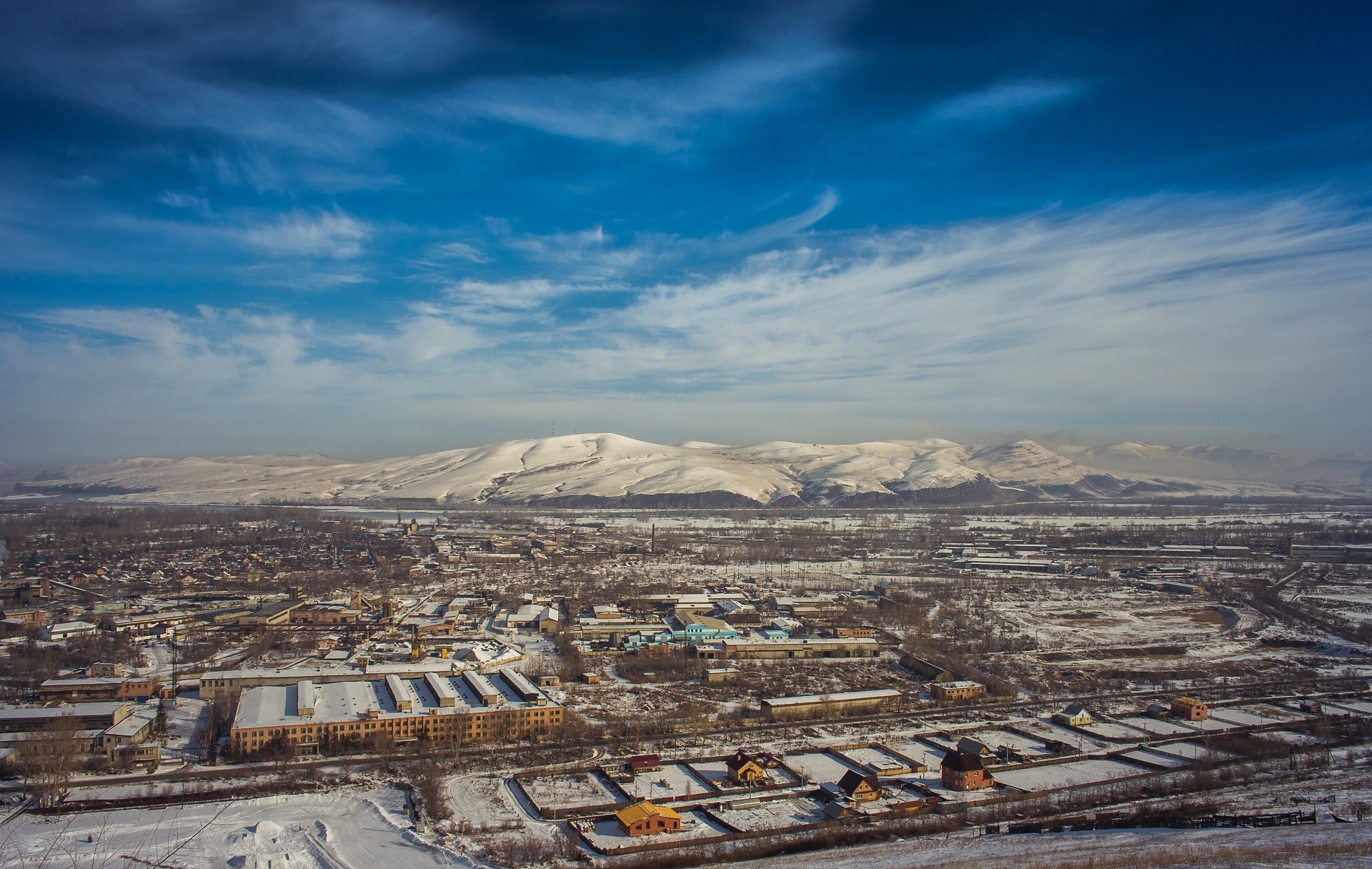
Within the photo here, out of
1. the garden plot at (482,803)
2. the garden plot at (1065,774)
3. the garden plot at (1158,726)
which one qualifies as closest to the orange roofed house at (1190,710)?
the garden plot at (1158,726)

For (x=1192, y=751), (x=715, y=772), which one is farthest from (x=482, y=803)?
(x=1192, y=751)

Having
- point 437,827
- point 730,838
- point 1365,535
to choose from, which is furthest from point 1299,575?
point 437,827

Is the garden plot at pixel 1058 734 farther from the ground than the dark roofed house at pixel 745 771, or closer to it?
closer to it

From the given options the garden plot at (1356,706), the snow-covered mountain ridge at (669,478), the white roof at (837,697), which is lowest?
the garden plot at (1356,706)

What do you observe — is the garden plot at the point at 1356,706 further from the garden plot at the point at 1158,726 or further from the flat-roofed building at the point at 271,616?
the flat-roofed building at the point at 271,616

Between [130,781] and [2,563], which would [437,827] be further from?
[2,563]

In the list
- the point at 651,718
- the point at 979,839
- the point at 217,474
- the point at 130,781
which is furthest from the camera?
the point at 217,474

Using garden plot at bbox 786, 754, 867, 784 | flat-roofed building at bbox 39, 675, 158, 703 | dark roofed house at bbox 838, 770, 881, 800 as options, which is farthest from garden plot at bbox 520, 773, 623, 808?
flat-roofed building at bbox 39, 675, 158, 703
